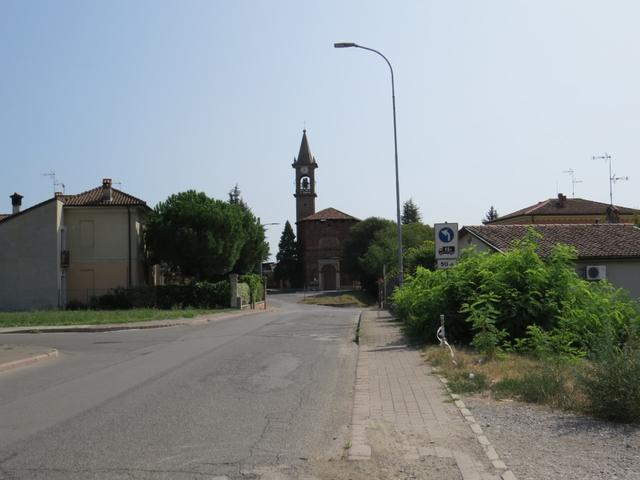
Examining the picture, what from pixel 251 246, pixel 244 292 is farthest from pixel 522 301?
pixel 251 246

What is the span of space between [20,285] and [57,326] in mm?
19376

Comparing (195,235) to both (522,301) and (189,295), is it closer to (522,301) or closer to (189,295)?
(189,295)

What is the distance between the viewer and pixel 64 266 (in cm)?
4700

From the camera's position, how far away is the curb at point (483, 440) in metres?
5.86

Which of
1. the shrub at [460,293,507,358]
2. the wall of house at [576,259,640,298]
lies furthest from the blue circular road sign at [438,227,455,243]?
the wall of house at [576,259,640,298]

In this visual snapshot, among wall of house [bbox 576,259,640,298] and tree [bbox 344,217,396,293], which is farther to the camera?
tree [bbox 344,217,396,293]

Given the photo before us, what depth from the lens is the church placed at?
101 metres

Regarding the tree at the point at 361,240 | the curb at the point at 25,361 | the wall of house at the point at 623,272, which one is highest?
the tree at the point at 361,240

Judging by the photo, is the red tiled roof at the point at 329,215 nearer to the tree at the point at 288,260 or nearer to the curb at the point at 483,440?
the tree at the point at 288,260

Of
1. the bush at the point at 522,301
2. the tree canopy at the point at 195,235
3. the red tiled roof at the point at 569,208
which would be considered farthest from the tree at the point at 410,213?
the bush at the point at 522,301

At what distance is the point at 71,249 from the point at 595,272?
110 ft

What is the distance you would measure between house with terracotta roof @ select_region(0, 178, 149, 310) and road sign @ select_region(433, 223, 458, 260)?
3501 cm

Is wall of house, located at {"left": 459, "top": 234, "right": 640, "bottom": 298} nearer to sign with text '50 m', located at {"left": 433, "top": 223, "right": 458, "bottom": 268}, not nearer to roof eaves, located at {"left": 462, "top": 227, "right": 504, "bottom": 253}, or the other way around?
roof eaves, located at {"left": 462, "top": 227, "right": 504, "bottom": 253}

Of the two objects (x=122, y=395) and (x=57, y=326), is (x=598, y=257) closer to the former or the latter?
(x=57, y=326)
